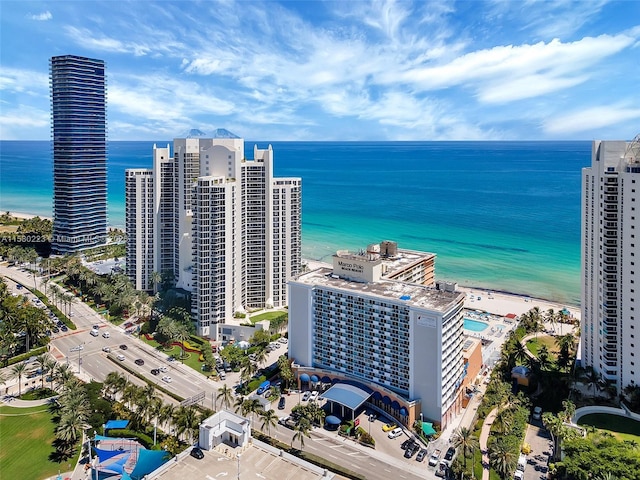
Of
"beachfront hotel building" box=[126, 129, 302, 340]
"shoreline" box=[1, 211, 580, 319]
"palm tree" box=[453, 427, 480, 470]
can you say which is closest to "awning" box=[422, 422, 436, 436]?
"palm tree" box=[453, 427, 480, 470]

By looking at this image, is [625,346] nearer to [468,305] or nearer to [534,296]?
[468,305]

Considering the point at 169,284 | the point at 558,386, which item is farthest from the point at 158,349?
the point at 558,386

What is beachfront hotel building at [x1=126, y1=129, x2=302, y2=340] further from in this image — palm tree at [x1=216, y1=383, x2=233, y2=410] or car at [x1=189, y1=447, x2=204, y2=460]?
car at [x1=189, y1=447, x2=204, y2=460]

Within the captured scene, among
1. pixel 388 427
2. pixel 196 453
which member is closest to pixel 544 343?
pixel 388 427

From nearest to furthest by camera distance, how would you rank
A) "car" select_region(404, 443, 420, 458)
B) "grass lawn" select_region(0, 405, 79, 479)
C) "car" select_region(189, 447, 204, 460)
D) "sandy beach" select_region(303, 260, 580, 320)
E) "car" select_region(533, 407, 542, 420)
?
"car" select_region(189, 447, 204, 460)
"grass lawn" select_region(0, 405, 79, 479)
"car" select_region(404, 443, 420, 458)
"car" select_region(533, 407, 542, 420)
"sandy beach" select_region(303, 260, 580, 320)

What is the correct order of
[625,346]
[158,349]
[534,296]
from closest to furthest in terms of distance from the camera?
[625,346]
[158,349]
[534,296]

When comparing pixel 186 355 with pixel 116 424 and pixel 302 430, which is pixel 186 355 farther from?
pixel 302 430

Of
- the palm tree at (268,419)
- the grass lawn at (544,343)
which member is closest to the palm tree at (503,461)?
the palm tree at (268,419)
